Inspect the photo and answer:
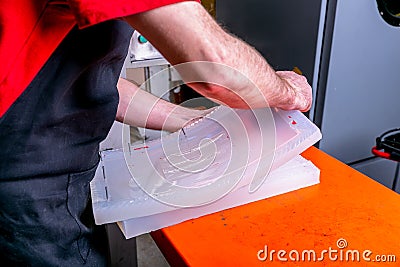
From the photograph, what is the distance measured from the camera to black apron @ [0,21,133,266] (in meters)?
0.54

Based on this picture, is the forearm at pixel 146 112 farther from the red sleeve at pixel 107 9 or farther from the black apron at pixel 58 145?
the red sleeve at pixel 107 9

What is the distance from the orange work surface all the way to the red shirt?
12.7 inches

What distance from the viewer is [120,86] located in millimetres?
873

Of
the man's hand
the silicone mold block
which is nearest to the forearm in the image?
the silicone mold block

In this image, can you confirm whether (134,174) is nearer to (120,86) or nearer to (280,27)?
(120,86)

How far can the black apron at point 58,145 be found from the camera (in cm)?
54

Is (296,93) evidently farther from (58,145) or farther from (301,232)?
(58,145)

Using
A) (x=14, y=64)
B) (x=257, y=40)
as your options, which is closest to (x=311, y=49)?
(x=257, y=40)

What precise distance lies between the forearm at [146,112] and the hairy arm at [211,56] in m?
0.27

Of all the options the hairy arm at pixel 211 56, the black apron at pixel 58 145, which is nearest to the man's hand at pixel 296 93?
A: the hairy arm at pixel 211 56

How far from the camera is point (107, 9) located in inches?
16.8

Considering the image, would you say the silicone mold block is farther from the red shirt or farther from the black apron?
the red shirt

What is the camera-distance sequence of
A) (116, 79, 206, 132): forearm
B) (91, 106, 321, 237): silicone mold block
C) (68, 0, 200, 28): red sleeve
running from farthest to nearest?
(116, 79, 206, 132): forearm < (91, 106, 321, 237): silicone mold block < (68, 0, 200, 28): red sleeve

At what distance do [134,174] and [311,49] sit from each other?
0.71 metres
